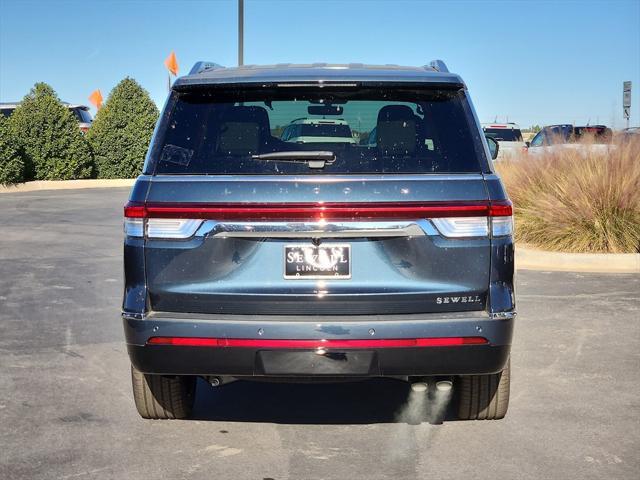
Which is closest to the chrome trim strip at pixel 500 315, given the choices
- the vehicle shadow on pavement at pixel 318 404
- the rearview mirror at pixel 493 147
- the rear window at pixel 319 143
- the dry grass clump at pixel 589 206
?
the rear window at pixel 319 143

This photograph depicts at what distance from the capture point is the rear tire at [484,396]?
4961 millimetres

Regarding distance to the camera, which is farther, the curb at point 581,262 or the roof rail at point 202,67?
the curb at point 581,262

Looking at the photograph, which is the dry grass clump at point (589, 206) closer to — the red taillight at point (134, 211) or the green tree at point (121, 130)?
the red taillight at point (134, 211)

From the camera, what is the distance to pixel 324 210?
4.21m

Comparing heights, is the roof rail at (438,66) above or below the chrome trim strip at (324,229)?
above

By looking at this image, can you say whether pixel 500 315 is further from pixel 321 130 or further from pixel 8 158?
pixel 8 158

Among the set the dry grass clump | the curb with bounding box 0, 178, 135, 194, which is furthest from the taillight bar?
the curb with bounding box 0, 178, 135, 194

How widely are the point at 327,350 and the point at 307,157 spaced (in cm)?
89

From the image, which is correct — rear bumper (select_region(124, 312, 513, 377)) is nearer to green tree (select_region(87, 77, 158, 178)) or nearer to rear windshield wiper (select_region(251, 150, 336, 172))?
rear windshield wiper (select_region(251, 150, 336, 172))

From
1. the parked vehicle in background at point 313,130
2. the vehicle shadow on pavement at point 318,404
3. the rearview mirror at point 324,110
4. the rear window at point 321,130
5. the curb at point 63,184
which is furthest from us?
the curb at point 63,184

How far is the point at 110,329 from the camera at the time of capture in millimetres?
7754

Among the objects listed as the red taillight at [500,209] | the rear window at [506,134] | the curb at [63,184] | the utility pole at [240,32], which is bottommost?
the curb at [63,184]

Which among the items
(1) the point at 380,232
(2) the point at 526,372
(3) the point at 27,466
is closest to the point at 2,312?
(3) the point at 27,466

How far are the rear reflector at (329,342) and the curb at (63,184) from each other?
21.6 meters
